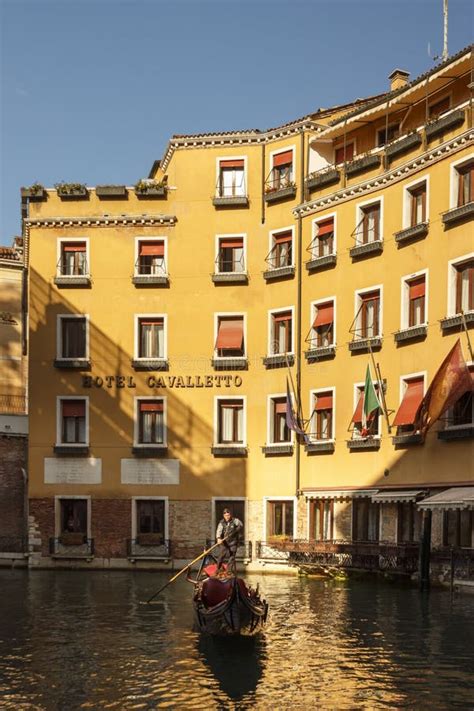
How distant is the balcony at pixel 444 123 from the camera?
3231cm

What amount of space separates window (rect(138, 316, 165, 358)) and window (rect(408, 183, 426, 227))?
37.4ft

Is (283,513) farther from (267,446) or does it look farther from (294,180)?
(294,180)

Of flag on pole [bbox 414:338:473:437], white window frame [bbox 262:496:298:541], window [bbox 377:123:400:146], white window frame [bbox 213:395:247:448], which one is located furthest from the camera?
white window frame [bbox 213:395:247:448]

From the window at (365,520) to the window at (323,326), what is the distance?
6007 mm

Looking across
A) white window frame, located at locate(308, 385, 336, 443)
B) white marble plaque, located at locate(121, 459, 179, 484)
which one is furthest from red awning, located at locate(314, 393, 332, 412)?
white marble plaque, located at locate(121, 459, 179, 484)

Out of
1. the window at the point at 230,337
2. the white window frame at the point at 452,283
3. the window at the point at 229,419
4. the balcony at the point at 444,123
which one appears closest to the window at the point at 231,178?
the window at the point at 230,337

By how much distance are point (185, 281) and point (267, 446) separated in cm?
741

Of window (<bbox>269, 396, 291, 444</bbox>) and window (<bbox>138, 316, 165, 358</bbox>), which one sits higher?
window (<bbox>138, 316, 165, 358</bbox>)

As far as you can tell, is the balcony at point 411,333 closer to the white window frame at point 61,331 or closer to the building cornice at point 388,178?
the building cornice at point 388,178

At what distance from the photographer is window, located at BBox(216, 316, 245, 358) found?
39531 mm

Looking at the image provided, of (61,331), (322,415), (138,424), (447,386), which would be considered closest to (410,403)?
(447,386)

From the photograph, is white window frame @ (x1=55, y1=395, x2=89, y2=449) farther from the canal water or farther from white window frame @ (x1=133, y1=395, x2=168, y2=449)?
the canal water

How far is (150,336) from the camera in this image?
40.8 metres

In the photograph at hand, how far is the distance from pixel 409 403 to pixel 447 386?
9.38 feet
